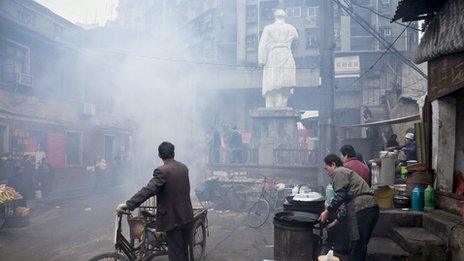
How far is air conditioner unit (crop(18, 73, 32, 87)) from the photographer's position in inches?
664

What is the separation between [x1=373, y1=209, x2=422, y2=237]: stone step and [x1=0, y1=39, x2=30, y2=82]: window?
16.7m

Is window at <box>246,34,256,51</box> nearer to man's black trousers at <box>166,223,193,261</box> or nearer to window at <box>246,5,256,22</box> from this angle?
window at <box>246,5,256,22</box>

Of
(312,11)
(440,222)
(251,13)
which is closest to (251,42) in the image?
(251,13)

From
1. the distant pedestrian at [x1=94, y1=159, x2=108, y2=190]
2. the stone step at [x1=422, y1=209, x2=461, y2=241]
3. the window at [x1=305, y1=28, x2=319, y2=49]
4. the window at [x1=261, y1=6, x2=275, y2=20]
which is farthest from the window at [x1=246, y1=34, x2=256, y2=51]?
the stone step at [x1=422, y1=209, x2=461, y2=241]

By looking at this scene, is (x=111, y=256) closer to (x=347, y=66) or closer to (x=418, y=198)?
(x=418, y=198)

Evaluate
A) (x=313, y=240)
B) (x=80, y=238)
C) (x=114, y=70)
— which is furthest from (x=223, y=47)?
(x=313, y=240)

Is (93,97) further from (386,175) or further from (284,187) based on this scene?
(386,175)

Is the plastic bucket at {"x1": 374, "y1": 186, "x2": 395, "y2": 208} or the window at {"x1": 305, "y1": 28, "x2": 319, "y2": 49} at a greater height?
the window at {"x1": 305, "y1": 28, "x2": 319, "y2": 49}

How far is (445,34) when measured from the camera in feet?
17.7

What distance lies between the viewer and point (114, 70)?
2319cm

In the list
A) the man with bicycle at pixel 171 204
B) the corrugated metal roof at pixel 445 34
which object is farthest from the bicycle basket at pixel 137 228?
the corrugated metal roof at pixel 445 34

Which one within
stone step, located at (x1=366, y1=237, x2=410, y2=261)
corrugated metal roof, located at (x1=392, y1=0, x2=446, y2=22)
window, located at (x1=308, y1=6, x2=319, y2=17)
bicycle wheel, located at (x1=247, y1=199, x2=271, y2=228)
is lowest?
bicycle wheel, located at (x1=247, y1=199, x2=271, y2=228)

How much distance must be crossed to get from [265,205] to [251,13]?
32579mm


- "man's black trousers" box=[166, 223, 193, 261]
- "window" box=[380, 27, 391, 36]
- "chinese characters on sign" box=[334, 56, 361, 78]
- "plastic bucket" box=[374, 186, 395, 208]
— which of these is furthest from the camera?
"window" box=[380, 27, 391, 36]
